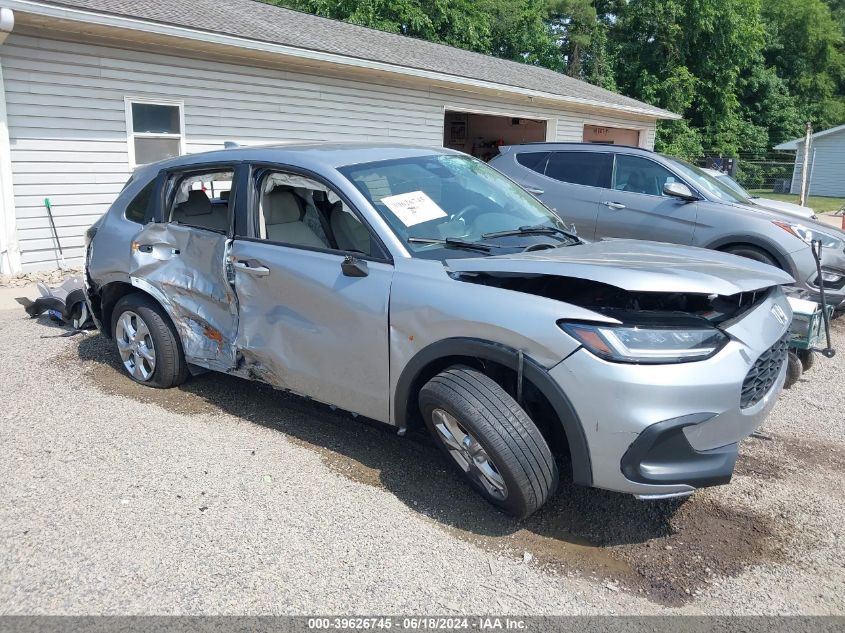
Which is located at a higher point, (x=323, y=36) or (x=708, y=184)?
(x=323, y=36)

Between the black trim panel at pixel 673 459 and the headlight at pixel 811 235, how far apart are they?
474cm

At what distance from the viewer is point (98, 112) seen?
9.30m

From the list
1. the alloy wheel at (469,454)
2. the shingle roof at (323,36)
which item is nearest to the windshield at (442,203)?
the alloy wheel at (469,454)

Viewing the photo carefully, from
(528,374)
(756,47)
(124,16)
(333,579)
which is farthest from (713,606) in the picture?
(756,47)

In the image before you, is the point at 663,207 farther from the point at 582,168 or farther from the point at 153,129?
the point at 153,129

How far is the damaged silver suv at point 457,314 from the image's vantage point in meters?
2.89

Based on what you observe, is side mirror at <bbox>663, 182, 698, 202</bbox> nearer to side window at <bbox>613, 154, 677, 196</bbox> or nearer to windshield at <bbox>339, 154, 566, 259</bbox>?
side window at <bbox>613, 154, 677, 196</bbox>

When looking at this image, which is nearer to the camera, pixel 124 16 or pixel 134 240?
pixel 134 240

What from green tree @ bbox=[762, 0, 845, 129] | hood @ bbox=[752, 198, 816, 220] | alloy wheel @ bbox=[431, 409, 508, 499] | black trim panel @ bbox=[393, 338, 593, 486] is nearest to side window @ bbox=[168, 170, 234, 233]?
black trim panel @ bbox=[393, 338, 593, 486]

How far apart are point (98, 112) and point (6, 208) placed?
1781mm

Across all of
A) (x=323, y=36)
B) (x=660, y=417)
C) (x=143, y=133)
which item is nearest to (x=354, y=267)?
(x=660, y=417)

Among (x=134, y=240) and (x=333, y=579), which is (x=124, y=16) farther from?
(x=333, y=579)

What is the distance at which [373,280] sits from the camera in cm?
359

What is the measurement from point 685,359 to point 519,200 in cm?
193
